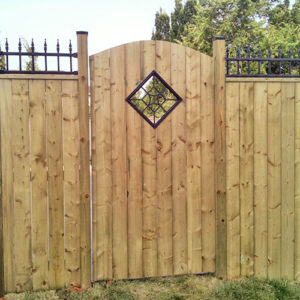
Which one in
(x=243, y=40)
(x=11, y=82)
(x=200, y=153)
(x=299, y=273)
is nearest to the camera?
(x=11, y=82)

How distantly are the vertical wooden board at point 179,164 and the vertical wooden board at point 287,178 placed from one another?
1.10 m

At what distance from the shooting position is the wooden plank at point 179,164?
10.4ft

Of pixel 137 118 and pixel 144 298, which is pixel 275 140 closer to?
pixel 137 118

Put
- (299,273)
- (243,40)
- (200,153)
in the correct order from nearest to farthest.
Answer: (200,153) → (299,273) → (243,40)

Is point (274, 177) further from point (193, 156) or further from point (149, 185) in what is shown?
point (149, 185)

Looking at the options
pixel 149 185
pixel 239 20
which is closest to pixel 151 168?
pixel 149 185

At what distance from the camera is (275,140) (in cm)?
340

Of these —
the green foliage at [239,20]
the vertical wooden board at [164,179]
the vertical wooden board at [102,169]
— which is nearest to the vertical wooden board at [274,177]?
the vertical wooden board at [164,179]

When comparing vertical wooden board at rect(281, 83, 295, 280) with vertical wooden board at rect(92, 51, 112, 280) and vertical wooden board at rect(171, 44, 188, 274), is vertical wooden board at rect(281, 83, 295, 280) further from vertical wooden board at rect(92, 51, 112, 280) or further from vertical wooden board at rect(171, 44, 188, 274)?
vertical wooden board at rect(92, 51, 112, 280)

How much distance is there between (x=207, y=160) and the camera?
3.28m

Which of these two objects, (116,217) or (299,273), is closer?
(116,217)

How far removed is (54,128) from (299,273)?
3069mm

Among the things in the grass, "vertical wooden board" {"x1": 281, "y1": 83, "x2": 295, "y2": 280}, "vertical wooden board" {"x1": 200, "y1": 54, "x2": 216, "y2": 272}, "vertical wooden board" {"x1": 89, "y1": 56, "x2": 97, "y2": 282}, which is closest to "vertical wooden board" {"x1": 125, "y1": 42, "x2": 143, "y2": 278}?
the grass

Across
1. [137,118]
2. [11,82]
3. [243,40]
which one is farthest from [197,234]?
[243,40]
